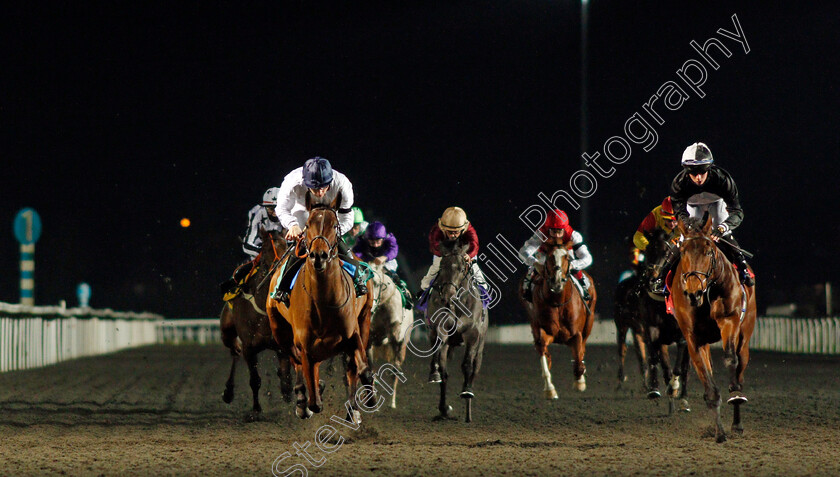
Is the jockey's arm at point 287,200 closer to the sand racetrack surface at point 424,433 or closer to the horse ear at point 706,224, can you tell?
the sand racetrack surface at point 424,433

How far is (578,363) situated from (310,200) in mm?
6454

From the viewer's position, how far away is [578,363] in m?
15.5

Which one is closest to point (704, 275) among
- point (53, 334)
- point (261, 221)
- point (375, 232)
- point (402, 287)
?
point (402, 287)

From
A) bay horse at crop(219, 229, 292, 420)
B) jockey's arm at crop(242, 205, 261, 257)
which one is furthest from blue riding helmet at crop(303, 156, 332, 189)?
jockey's arm at crop(242, 205, 261, 257)

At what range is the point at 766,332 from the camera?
121 ft

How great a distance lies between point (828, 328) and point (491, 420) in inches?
852

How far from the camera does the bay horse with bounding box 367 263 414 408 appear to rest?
14.9 m

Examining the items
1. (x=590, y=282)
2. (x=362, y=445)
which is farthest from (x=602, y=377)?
(x=362, y=445)

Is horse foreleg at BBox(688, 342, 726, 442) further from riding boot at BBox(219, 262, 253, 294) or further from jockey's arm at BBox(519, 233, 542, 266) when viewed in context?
riding boot at BBox(219, 262, 253, 294)

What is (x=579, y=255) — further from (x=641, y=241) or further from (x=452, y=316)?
(x=452, y=316)

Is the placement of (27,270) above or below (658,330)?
above

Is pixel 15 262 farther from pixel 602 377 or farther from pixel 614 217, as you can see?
pixel 602 377

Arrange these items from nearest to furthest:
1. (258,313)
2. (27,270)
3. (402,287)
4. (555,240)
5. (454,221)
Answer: (258,313) < (454,221) < (402,287) < (555,240) < (27,270)

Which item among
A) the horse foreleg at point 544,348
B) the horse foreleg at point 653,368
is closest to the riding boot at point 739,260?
the horse foreleg at point 653,368
